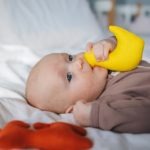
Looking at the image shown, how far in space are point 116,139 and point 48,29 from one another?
1.07 meters

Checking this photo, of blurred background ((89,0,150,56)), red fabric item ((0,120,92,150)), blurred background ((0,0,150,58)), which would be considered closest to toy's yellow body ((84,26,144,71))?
red fabric item ((0,120,92,150))

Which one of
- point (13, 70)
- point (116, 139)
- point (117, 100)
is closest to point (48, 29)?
point (13, 70)

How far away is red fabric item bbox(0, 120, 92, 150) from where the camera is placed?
708 millimetres

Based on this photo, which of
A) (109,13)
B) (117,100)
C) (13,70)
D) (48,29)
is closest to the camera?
(117,100)

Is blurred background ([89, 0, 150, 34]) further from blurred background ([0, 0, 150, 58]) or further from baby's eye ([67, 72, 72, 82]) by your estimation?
baby's eye ([67, 72, 72, 82])

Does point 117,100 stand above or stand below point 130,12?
above

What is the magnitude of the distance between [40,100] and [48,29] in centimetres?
81

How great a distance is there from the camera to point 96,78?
1.03 meters

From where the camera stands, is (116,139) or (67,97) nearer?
(116,139)

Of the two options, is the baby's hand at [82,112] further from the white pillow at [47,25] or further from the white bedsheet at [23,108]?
the white pillow at [47,25]

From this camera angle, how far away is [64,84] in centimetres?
100

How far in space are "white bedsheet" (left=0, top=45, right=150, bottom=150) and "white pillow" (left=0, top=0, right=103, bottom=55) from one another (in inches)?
5.0

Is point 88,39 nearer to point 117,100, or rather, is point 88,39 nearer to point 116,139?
point 117,100

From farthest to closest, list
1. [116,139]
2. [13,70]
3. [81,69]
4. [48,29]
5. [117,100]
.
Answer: [48,29]
[13,70]
[81,69]
[117,100]
[116,139]
